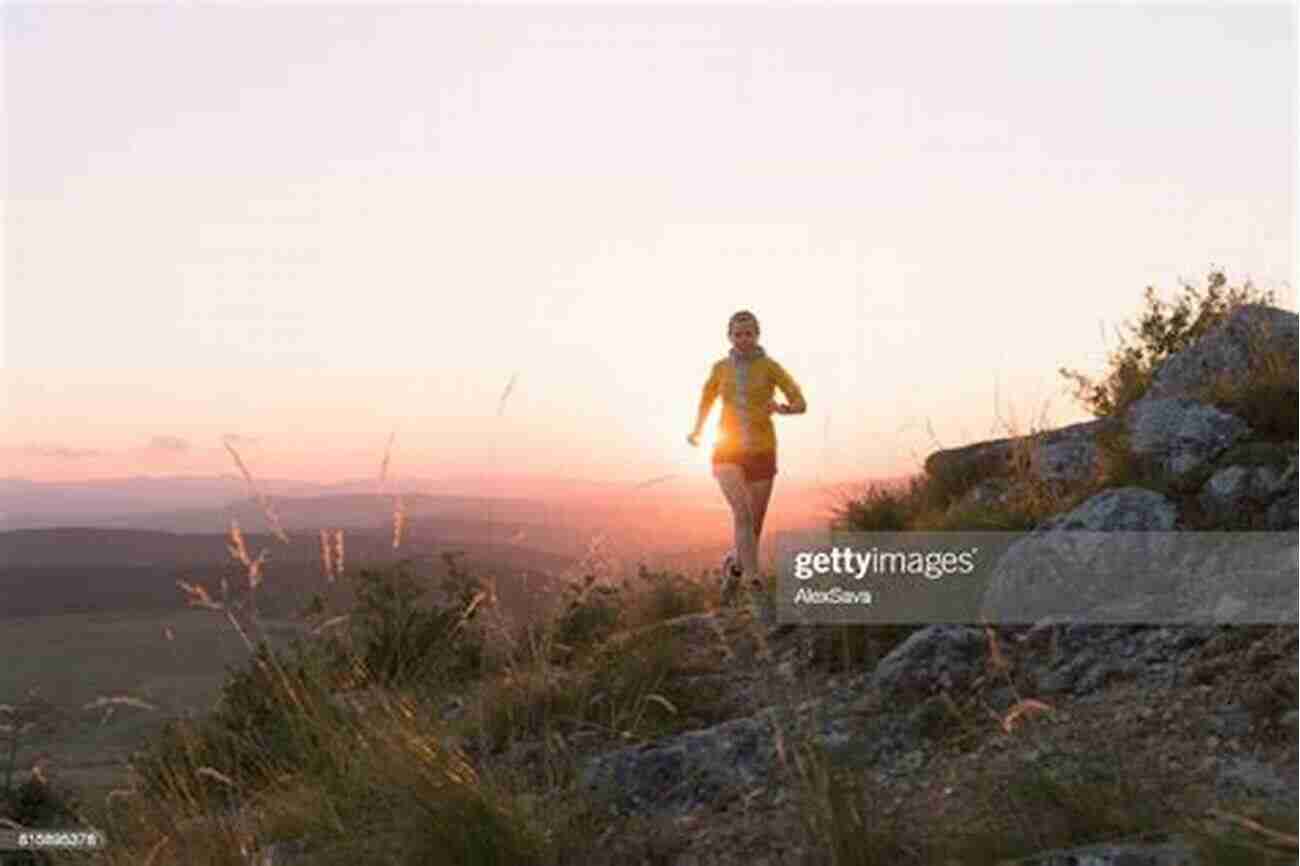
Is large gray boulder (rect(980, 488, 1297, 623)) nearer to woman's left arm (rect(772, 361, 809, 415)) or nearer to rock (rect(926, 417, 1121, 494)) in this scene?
rock (rect(926, 417, 1121, 494))

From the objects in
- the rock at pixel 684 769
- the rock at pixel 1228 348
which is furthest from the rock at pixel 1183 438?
the rock at pixel 684 769

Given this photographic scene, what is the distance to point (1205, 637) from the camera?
6.56 metres

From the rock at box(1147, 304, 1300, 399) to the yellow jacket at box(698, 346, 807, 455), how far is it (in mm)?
2572

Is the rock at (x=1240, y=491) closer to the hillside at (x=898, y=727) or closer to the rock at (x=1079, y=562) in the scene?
the hillside at (x=898, y=727)

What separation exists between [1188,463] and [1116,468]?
18.3 inches

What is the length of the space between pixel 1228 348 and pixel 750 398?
335 cm

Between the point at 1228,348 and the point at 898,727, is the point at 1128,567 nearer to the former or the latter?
the point at 898,727

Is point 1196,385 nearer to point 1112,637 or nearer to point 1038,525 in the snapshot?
point 1038,525

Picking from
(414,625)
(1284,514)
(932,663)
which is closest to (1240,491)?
(1284,514)

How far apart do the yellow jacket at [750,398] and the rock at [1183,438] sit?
2.23 meters

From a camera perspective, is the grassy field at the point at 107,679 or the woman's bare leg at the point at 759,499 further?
the woman's bare leg at the point at 759,499

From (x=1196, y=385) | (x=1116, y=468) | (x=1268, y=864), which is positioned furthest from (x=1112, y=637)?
(x=1196, y=385)

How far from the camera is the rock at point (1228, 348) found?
35.7ft

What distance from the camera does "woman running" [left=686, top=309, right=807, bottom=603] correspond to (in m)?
10.5
